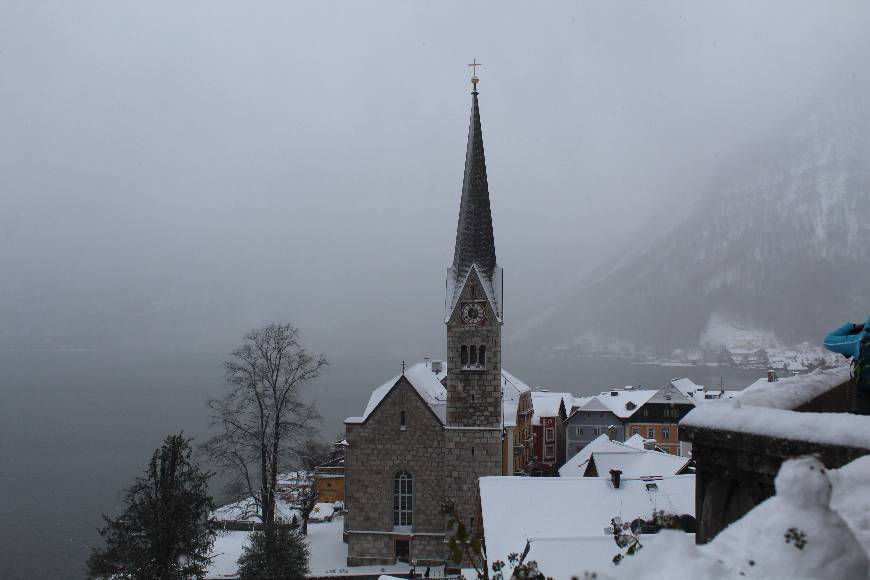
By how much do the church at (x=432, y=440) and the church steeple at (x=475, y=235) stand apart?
0.19 ft

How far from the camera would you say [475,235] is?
2817 centimetres

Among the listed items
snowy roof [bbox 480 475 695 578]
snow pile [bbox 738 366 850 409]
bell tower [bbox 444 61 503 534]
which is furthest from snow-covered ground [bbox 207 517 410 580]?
snow pile [bbox 738 366 850 409]

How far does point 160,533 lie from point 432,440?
37.5 ft

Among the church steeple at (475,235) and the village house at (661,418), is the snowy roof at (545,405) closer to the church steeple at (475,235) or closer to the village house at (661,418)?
the village house at (661,418)

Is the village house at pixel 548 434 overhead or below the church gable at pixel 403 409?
below

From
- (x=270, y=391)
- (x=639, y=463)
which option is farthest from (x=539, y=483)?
(x=270, y=391)

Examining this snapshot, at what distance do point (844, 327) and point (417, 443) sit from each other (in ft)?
77.0

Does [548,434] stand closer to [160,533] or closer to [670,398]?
[670,398]

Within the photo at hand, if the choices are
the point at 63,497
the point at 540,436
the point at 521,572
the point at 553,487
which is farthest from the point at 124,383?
the point at 521,572

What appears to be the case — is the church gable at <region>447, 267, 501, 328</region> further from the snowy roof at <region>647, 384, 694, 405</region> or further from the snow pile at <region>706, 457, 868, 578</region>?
the snowy roof at <region>647, 384, 694, 405</region>

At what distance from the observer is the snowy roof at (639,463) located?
86.9ft

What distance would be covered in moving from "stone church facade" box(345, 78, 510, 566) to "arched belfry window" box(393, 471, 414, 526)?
0.04 metres

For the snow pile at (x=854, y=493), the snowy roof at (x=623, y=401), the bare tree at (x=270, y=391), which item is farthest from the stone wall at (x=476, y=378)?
the snowy roof at (x=623, y=401)

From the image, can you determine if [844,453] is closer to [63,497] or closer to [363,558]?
[363,558]
